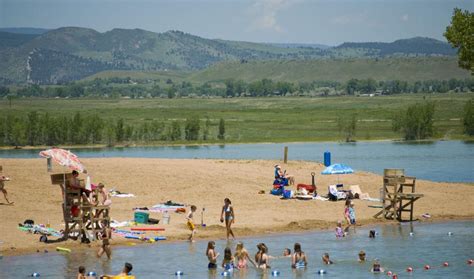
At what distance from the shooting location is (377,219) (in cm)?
4400

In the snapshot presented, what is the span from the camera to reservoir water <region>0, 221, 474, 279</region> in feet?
105

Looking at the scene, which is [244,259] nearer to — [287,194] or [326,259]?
[326,259]

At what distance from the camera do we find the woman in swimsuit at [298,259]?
108ft

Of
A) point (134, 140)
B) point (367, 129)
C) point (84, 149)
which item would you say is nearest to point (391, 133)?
point (367, 129)

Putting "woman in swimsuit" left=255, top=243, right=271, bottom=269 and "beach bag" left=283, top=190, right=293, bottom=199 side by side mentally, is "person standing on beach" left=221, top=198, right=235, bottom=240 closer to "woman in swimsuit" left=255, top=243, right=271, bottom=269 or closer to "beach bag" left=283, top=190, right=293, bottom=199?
"woman in swimsuit" left=255, top=243, right=271, bottom=269

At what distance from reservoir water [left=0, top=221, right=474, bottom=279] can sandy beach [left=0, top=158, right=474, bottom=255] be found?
1411 mm

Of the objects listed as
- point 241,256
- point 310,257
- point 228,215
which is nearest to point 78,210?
point 228,215

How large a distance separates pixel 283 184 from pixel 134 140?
77.2 metres

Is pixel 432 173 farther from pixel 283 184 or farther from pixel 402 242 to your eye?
pixel 402 242

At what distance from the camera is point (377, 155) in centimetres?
9200

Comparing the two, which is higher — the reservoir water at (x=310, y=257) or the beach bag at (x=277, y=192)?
the beach bag at (x=277, y=192)

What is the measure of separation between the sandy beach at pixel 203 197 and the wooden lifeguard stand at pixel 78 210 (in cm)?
51

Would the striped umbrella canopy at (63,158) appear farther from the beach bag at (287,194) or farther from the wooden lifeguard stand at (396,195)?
the beach bag at (287,194)

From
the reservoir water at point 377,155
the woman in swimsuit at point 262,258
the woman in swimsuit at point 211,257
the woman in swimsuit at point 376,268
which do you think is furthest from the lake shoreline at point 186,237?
the reservoir water at point 377,155
